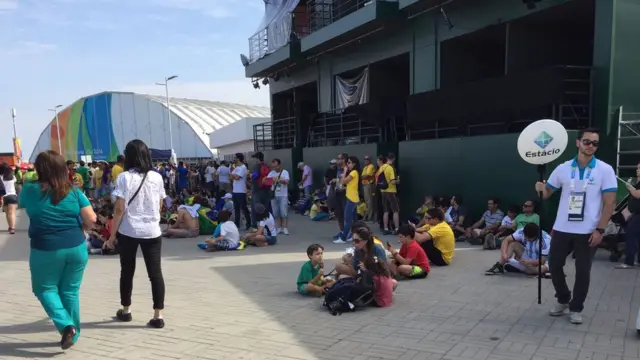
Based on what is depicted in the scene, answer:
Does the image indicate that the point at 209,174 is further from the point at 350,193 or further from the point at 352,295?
the point at 352,295

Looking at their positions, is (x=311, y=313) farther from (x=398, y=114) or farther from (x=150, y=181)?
(x=398, y=114)

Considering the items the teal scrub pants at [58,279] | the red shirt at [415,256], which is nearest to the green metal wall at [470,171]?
the red shirt at [415,256]

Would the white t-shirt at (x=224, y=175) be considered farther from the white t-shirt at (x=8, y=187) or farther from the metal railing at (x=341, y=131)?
the white t-shirt at (x=8, y=187)

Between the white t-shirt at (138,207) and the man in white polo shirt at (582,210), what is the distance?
13.2 ft

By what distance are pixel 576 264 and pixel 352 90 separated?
12488 mm

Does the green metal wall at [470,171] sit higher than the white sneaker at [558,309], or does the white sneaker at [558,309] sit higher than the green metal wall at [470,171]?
the green metal wall at [470,171]

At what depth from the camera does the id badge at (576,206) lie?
4.66 metres

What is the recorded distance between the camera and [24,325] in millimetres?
5160

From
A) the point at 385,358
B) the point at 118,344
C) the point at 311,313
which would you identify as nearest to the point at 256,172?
the point at 311,313

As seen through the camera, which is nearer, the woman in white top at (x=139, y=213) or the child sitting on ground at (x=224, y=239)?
the woman in white top at (x=139, y=213)

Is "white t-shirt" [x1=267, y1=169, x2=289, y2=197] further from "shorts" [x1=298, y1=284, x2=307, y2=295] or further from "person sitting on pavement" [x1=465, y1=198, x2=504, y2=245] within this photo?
"shorts" [x1=298, y1=284, x2=307, y2=295]

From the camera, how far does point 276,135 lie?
22922mm

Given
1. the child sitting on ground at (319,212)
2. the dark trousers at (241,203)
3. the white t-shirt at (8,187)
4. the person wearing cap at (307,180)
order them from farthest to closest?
the person wearing cap at (307,180), the child sitting on ground at (319,212), the white t-shirt at (8,187), the dark trousers at (241,203)

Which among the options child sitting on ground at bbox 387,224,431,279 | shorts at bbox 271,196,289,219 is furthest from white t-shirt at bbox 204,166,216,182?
child sitting on ground at bbox 387,224,431,279
